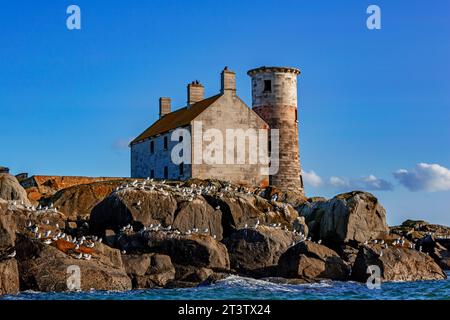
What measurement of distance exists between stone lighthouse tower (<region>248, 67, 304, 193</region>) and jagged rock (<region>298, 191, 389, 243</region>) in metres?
15.3

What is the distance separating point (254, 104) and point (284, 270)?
95.3 ft

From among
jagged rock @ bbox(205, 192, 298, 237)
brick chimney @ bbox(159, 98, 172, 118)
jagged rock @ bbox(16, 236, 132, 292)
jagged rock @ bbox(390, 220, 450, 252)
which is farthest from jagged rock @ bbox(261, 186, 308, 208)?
jagged rock @ bbox(16, 236, 132, 292)

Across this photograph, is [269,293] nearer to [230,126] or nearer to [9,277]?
[9,277]

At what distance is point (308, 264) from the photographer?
29094 mm

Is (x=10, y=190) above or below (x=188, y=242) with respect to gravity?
above

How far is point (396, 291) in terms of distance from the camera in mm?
27359

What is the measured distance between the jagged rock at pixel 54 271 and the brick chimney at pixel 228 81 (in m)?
27.5

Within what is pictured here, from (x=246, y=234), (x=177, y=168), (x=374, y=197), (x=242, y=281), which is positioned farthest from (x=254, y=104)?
(x=242, y=281)

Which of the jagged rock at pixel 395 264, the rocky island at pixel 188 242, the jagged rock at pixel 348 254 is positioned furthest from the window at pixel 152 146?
the jagged rock at pixel 395 264

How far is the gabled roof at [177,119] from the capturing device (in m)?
52.0

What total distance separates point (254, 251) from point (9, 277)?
33.1 feet

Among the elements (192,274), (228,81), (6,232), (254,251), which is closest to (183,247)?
(192,274)

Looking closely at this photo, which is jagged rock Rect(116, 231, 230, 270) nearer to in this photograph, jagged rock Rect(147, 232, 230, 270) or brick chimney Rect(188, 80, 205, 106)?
jagged rock Rect(147, 232, 230, 270)
